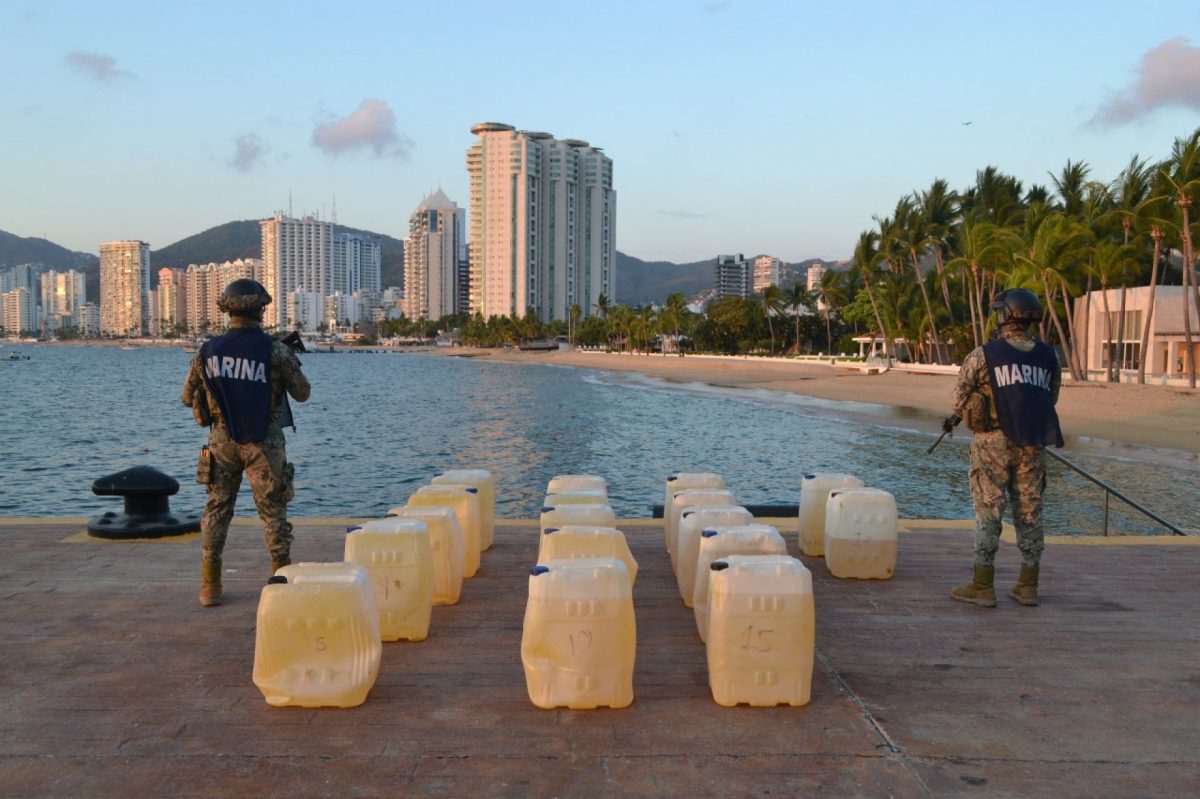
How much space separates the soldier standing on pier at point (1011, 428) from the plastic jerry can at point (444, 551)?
3877mm

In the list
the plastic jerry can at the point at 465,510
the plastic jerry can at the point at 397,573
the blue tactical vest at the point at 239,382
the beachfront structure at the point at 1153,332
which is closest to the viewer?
the plastic jerry can at the point at 397,573

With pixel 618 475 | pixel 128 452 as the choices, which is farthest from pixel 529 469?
pixel 128 452

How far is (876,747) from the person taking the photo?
4.54m

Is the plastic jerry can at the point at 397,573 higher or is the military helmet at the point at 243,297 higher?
the military helmet at the point at 243,297

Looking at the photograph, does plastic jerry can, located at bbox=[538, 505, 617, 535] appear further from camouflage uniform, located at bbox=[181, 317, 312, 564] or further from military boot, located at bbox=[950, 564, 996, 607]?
military boot, located at bbox=[950, 564, 996, 607]

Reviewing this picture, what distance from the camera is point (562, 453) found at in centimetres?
3275

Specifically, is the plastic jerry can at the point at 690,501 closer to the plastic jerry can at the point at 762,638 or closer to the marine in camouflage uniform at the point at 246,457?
the plastic jerry can at the point at 762,638

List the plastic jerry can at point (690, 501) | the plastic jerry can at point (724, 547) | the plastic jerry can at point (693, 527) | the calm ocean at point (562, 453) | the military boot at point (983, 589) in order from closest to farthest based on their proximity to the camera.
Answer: the plastic jerry can at point (724, 547) < the plastic jerry can at point (693, 527) < the military boot at point (983, 589) < the plastic jerry can at point (690, 501) < the calm ocean at point (562, 453)

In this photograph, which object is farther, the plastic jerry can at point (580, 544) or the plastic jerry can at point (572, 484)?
the plastic jerry can at point (572, 484)

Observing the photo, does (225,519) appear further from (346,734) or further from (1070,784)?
(1070,784)

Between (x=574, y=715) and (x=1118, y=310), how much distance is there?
58.8m

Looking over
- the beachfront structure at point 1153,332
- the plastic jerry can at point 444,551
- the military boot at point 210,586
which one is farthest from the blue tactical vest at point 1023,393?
the beachfront structure at point 1153,332

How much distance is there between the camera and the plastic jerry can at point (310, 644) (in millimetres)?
4918

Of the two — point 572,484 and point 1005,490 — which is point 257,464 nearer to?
point 572,484
